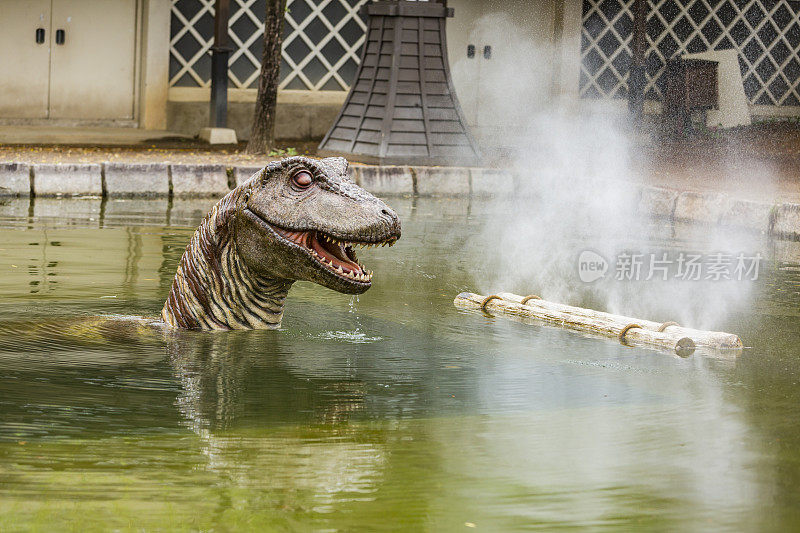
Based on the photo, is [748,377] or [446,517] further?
[748,377]

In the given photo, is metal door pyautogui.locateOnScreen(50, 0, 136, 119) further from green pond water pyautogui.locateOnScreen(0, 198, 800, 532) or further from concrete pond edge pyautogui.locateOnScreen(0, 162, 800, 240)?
green pond water pyautogui.locateOnScreen(0, 198, 800, 532)

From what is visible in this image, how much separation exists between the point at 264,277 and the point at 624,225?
16.6ft

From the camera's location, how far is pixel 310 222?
14.9ft

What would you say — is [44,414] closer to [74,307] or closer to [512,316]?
[74,307]

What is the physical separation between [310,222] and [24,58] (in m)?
10.3

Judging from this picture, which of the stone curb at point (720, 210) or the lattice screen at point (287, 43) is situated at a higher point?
the lattice screen at point (287, 43)

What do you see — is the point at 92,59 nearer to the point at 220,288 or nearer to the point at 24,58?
the point at 24,58

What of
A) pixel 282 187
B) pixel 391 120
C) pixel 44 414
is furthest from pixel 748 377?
pixel 391 120

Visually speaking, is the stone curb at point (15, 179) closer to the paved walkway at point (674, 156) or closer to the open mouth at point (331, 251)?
the paved walkway at point (674, 156)

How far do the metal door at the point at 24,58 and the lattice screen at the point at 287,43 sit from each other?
4.96 ft

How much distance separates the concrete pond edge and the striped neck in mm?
4960

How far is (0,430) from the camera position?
360cm

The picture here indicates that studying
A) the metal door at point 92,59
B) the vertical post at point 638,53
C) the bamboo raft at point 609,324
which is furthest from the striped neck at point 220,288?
the vertical post at point 638,53

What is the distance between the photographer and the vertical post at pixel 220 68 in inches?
519
